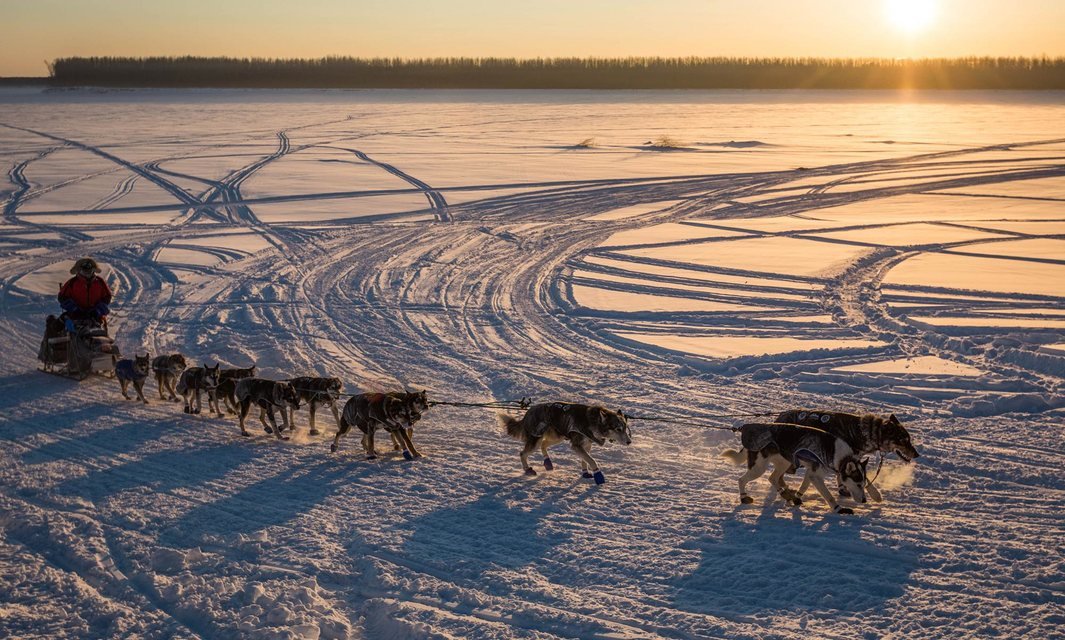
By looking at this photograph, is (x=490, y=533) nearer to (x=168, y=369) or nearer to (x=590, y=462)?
(x=590, y=462)

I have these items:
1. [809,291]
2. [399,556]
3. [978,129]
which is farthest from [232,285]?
[978,129]

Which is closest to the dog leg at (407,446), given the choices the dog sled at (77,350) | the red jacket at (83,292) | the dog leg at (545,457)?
the dog leg at (545,457)

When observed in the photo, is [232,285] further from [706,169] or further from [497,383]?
[706,169]

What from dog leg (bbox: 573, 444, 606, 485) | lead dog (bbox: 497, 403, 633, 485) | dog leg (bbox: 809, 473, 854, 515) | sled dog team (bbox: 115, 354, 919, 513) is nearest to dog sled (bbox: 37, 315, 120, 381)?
sled dog team (bbox: 115, 354, 919, 513)

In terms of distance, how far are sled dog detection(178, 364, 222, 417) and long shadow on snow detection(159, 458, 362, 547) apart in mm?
2071

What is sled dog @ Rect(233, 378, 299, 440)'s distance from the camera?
10359 millimetres

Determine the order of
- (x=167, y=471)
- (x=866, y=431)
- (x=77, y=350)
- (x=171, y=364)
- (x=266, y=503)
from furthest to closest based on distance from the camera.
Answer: (x=77, y=350) < (x=171, y=364) < (x=167, y=471) < (x=266, y=503) < (x=866, y=431)

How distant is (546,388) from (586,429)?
3133mm

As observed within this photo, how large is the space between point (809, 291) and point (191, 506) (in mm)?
10110

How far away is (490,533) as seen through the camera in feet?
25.1

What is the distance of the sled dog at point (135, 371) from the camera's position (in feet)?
38.7

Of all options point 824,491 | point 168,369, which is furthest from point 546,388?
point 824,491

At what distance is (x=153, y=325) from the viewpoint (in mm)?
15359

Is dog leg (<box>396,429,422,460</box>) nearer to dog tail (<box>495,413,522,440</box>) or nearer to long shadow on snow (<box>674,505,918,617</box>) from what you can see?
dog tail (<box>495,413,522,440</box>)
